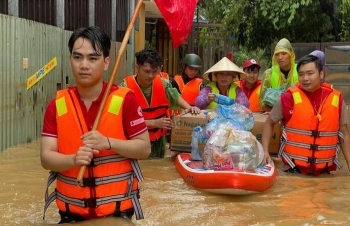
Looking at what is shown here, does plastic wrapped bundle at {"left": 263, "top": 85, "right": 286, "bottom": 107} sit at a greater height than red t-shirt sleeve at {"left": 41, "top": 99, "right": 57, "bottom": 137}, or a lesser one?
lesser

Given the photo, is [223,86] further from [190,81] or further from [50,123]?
[50,123]

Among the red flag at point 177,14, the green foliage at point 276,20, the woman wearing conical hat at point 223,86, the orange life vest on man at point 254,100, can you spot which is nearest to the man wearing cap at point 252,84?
the orange life vest on man at point 254,100

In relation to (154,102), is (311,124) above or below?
below

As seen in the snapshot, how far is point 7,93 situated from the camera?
769 cm

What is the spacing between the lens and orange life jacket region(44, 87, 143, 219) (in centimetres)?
339

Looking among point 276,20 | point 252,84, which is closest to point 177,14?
point 252,84

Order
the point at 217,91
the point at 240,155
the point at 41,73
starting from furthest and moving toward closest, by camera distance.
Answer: the point at 41,73, the point at 217,91, the point at 240,155

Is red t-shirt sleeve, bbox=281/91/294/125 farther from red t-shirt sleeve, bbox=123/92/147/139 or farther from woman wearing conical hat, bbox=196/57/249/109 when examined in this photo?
red t-shirt sleeve, bbox=123/92/147/139

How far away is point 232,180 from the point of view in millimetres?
5332

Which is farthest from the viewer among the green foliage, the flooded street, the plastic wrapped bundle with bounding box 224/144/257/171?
the green foliage

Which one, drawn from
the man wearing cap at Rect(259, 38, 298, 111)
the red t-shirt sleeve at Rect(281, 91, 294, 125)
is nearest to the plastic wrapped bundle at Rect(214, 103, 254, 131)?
the red t-shirt sleeve at Rect(281, 91, 294, 125)

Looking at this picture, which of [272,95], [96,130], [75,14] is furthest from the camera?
[75,14]

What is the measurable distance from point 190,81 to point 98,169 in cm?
658

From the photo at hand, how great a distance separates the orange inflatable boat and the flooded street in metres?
0.10
